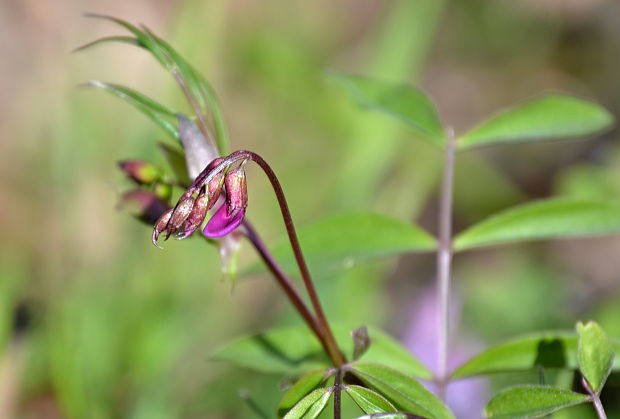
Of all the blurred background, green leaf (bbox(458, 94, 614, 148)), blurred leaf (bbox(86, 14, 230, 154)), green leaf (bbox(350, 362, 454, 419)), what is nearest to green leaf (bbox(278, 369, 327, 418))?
green leaf (bbox(350, 362, 454, 419))

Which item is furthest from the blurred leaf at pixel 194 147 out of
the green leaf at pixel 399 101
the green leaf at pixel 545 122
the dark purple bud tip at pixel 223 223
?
the green leaf at pixel 545 122

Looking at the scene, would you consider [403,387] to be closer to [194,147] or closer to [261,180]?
[194,147]

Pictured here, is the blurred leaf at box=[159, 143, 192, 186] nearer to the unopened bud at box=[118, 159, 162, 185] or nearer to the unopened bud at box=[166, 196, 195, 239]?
the unopened bud at box=[118, 159, 162, 185]

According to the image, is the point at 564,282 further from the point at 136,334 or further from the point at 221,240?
the point at 221,240

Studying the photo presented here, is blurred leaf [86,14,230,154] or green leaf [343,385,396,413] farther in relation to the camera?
blurred leaf [86,14,230,154]

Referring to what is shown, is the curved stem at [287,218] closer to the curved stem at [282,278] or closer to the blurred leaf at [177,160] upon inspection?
the curved stem at [282,278]

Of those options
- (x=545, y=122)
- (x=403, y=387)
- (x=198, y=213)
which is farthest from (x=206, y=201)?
(x=545, y=122)

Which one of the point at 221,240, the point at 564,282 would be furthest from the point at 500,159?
the point at 221,240
